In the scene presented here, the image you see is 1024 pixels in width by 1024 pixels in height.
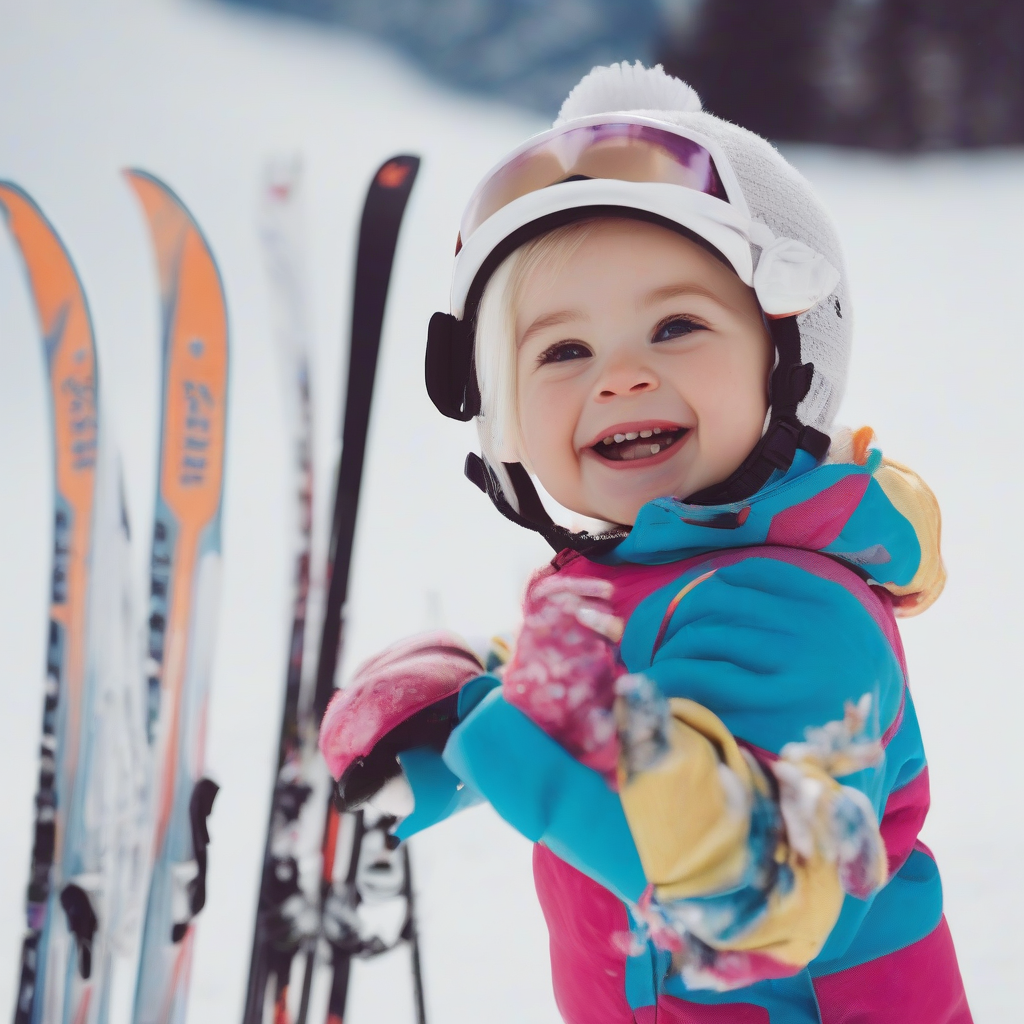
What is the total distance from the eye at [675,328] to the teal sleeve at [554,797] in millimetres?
380

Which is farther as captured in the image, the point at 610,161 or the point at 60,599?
the point at 60,599

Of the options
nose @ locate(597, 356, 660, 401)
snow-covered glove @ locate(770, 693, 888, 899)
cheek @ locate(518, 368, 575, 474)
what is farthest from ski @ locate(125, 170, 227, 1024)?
snow-covered glove @ locate(770, 693, 888, 899)

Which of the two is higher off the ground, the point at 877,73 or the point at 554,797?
the point at 877,73

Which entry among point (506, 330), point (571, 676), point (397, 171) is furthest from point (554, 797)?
point (397, 171)

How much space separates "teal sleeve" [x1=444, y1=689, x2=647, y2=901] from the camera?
0.46 meters

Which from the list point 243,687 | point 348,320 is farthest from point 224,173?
point 243,687

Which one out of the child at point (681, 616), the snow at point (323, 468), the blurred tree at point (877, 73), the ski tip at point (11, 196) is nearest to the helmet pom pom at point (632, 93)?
the child at point (681, 616)

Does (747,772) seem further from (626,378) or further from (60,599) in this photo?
(60,599)

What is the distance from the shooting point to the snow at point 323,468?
5.50 ft

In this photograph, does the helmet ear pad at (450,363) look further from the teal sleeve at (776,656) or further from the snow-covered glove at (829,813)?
the snow-covered glove at (829,813)

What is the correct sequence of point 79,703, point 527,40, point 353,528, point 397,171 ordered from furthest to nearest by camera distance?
point 527,40
point 397,171
point 353,528
point 79,703

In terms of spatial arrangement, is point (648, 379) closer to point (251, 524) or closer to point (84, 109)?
point (251, 524)

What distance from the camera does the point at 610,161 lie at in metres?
0.74

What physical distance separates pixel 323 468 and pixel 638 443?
133 centimetres
